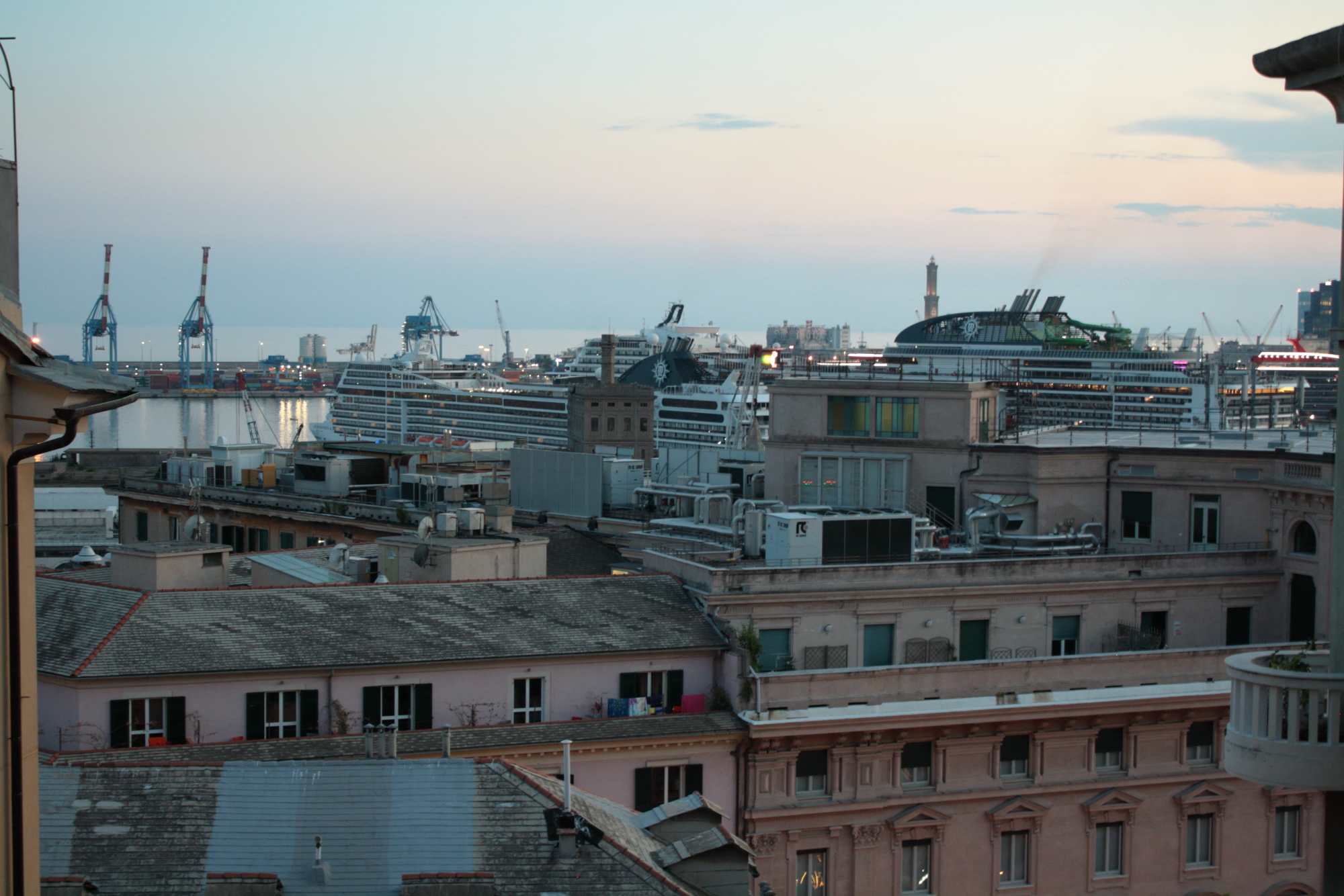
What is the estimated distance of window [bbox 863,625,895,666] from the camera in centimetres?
2111

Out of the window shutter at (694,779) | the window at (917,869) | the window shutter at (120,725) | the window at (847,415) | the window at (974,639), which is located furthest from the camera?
the window at (847,415)

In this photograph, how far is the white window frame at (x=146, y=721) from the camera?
1719 cm

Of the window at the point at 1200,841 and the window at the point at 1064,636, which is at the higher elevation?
the window at the point at 1064,636

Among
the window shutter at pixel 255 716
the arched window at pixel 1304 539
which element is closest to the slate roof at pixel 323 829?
the window shutter at pixel 255 716

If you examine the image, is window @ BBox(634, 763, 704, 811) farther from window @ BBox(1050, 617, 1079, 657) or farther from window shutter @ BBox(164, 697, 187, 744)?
window @ BBox(1050, 617, 1079, 657)

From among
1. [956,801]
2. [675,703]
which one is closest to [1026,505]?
[956,801]

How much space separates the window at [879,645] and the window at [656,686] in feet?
10.2

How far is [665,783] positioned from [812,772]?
7.00ft

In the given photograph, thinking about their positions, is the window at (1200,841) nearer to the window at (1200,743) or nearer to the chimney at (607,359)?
the window at (1200,743)

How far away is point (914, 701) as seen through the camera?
19656 mm

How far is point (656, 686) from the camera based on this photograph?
64.8 ft

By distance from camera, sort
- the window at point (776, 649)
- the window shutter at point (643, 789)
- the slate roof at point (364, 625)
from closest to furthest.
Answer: the slate roof at point (364, 625) < the window shutter at point (643, 789) < the window at point (776, 649)

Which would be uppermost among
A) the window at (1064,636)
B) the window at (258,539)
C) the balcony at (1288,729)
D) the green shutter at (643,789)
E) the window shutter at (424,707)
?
the balcony at (1288,729)

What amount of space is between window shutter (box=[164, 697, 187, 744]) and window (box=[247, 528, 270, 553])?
2427 centimetres
